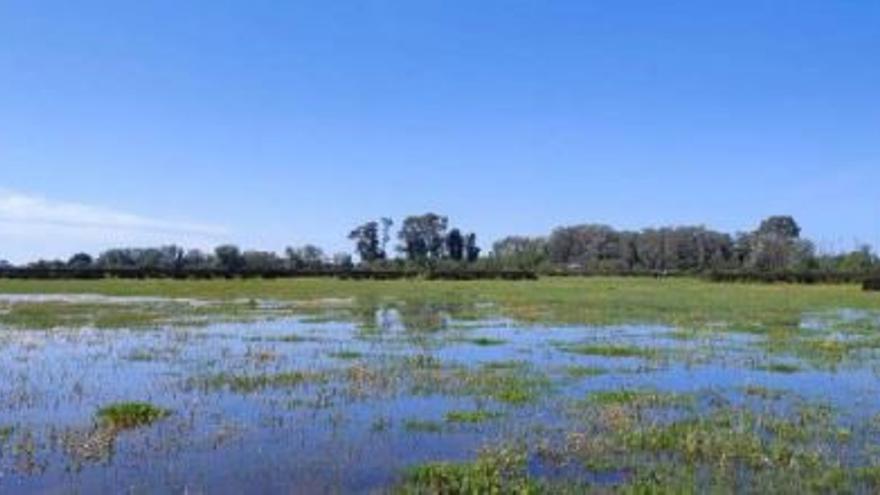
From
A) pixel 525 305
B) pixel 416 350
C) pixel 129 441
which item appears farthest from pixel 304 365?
pixel 525 305

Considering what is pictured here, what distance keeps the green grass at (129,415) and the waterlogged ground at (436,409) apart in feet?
0.15

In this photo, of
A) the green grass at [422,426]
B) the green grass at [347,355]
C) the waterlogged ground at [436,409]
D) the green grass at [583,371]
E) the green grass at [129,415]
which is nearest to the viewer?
the waterlogged ground at [436,409]

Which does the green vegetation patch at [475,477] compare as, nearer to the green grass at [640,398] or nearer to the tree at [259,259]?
the green grass at [640,398]

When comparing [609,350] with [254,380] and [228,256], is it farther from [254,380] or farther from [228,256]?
[228,256]

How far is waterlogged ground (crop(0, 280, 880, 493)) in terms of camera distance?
13.1m

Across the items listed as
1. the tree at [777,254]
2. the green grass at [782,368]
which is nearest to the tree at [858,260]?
the tree at [777,254]

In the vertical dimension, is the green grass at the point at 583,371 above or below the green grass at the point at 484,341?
below

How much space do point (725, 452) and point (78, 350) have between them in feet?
68.2

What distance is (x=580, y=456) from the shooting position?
564 inches

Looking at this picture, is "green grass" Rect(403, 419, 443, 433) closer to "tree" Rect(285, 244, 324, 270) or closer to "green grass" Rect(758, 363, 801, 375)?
"green grass" Rect(758, 363, 801, 375)

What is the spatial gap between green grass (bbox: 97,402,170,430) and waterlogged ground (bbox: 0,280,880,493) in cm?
5

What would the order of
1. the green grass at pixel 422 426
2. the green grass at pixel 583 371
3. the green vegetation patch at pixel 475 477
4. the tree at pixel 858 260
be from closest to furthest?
the green vegetation patch at pixel 475 477, the green grass at pixel 422 426, the green grass at pixel 583 371, the tree at pixel 858 260

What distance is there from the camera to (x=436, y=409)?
18812 mm

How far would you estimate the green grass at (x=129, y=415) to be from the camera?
1680cm
